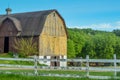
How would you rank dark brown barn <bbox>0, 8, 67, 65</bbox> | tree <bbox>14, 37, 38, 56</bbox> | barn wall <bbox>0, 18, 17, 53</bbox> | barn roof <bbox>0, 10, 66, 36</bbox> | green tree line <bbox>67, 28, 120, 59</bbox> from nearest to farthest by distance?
tree <bbox>14, 37, 38, 56</bbox> < barn roof <bbox>0, 10, 66, 36</bbox> < dark brown barn <bbox>0, 8, 67, 65</bbox> < barn wall <bbox>0, 18, 17, 53</bbox> < green tree line <bbox>67, 28, 120, 59</bbox>

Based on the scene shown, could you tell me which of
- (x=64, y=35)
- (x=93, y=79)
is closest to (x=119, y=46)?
(x=64, y=35)

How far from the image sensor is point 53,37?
59969 millimetres

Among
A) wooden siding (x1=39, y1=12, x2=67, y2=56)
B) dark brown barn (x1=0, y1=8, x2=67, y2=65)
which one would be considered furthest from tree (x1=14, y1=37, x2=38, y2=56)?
wooden siding (x1=39, y1=12, x2=67, y2=56)

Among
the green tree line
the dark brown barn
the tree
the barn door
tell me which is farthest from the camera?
the green tree line

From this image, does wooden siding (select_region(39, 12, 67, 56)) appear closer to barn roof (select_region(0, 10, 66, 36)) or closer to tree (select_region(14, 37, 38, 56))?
barn roof (select_region(0, 10, 66, 36))

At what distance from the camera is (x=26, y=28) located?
58594mm

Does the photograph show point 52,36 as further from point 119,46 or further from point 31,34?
point 119,46

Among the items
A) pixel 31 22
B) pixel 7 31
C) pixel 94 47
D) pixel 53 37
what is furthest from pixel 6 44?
pixel 94 47

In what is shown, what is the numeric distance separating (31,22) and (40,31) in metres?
3.16

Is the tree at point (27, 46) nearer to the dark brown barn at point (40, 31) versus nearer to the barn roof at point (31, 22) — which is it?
the dark brown barn at point (40, 31)

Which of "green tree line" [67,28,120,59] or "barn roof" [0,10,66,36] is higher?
"barn roof" [0,10,66,36]

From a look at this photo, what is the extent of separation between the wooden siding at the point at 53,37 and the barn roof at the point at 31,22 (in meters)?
0.90

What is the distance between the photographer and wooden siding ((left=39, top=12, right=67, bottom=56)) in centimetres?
5775

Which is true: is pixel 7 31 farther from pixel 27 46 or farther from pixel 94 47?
pixel 94 47
